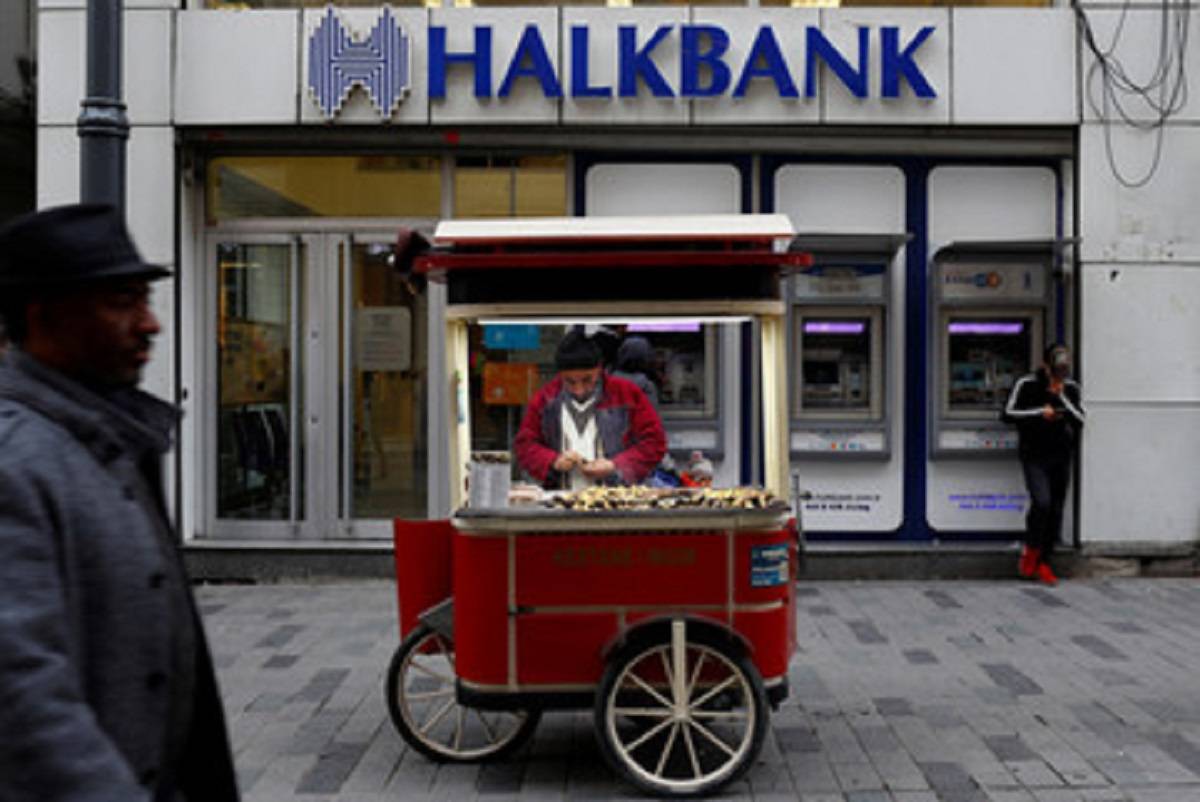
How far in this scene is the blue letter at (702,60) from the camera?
9.91m

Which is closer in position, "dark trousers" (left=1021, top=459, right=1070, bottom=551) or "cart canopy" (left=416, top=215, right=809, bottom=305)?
"cart canopy" (left=416, top=215, right=809, bottom=305)

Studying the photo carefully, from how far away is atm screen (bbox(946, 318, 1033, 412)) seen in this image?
10.3 m

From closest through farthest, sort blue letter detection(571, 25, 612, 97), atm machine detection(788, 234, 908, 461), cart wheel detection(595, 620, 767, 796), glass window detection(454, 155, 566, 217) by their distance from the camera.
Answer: cart wheel detection(595, 620, 767, 796), blue letter detection(571, 25, 612, 97), atm machine detection(788, 234, 908, 461), glass window detection(454, 155, 566, 217)

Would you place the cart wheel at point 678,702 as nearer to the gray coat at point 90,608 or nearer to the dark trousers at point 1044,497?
the gray coat at point 90,608

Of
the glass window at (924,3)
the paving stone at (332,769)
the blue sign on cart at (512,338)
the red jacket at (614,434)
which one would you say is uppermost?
the glass window at (924,3)

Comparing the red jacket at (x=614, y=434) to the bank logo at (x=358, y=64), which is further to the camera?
the bank logo at (x=358, y=64)

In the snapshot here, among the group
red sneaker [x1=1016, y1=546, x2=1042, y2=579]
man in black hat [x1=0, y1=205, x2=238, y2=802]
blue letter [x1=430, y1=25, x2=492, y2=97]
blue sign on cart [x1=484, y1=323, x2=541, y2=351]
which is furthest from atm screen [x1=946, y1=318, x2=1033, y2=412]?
man in black hat [x1=0, y1=205, x2=238, y2=802]

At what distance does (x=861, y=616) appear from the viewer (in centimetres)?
879

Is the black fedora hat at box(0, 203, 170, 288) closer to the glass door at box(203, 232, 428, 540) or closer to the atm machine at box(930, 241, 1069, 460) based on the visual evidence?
the glass door at box(203, 232, 428, 540)

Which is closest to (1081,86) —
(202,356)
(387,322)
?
(387,322)

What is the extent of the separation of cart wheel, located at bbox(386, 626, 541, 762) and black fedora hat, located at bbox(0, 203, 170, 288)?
366cm

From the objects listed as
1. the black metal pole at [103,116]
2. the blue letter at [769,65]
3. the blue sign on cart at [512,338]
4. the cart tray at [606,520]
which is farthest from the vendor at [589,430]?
the blue letter at [769,65]

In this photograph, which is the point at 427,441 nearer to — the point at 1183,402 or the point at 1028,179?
the point at 1028,179

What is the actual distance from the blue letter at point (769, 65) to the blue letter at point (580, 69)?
1029 mm
